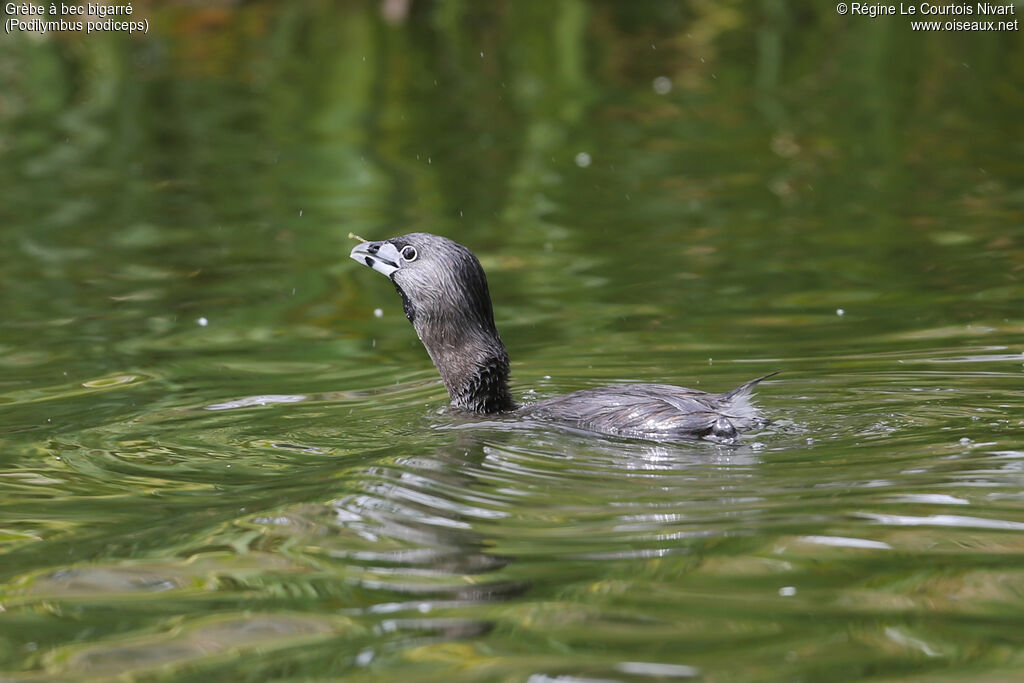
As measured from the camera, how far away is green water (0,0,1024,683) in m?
4.19

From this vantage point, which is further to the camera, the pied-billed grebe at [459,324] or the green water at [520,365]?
the pied-billed grebe at [459,324]

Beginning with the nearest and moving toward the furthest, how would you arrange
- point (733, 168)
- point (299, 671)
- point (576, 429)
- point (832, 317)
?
point (299, 671)
point (576, 429)
point (832, 317)
point (733, 168)

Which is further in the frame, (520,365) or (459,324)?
(520,365)

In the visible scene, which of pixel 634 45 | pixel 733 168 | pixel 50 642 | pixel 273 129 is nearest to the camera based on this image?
pixel 50 642

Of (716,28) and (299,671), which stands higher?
(716,28)

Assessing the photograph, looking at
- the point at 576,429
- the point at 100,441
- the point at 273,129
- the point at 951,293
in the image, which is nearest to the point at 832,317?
the point at 951,293

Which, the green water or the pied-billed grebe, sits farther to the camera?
the pied-billed grebe

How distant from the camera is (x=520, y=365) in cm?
812

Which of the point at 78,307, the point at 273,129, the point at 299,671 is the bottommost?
the point at 299,671

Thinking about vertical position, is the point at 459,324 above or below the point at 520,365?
above

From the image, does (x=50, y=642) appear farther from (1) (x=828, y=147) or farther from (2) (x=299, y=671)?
(1) (x=828, y=147)

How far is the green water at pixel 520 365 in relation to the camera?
4.19 m

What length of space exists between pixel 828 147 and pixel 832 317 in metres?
6.12

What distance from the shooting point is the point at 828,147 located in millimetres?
14445
